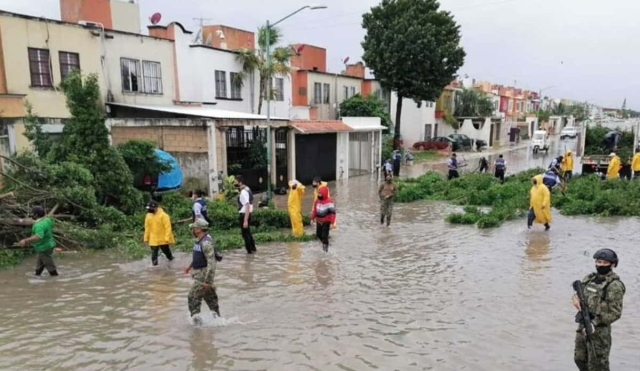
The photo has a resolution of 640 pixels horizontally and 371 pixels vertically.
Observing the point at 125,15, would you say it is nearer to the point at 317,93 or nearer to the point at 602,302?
the point at 317,93

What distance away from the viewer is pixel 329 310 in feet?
26.2

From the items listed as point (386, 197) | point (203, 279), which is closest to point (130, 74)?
point (386, 197)

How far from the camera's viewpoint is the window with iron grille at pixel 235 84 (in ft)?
89.7

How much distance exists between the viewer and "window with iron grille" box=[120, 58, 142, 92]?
2144 cm

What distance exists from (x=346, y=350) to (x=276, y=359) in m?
Result: 0.95

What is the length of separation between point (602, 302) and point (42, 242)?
9311 mm

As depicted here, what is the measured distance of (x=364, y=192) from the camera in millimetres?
22812

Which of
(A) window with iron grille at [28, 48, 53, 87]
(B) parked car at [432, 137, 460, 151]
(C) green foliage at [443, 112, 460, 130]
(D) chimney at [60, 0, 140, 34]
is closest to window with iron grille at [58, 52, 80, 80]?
(A) window with iron grille at [28, 48, 53, 87]

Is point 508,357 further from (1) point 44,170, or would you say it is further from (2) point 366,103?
(2) point 366,103

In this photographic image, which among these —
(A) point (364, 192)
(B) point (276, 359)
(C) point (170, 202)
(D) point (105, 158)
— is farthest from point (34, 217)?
(A) point (364, 192)

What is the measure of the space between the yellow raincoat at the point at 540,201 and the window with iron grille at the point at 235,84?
18.3m

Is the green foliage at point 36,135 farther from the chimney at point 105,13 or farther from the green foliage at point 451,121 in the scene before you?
the green foliage at point 451,121

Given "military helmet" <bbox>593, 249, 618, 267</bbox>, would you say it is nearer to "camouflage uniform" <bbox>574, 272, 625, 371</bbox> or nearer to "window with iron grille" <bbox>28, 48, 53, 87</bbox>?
"camouflage uniform" <bbox>574, 272, 625, 371</bbox>

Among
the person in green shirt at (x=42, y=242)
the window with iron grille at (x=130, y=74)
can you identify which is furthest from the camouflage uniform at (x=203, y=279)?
the window with iron grille at (x=130, y=74)
